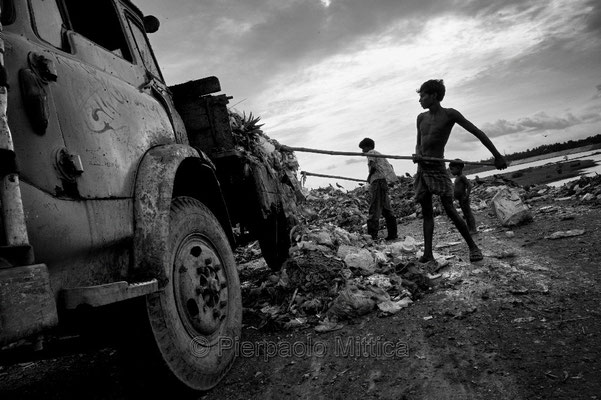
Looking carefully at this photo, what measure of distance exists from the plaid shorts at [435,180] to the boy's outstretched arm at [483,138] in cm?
48

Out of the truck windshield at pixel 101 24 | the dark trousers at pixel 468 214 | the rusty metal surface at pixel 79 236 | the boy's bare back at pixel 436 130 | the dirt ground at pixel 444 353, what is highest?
the truck windshield at pixel 101 24

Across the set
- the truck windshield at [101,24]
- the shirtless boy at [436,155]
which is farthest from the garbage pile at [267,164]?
the shirtless boy at [436,155]

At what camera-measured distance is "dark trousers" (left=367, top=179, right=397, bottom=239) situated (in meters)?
6.40

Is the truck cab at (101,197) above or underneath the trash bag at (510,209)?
above

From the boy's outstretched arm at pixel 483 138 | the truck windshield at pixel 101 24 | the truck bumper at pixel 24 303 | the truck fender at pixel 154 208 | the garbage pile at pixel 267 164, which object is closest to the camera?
the truck bumper at pixel 24 303

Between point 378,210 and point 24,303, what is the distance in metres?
5.78

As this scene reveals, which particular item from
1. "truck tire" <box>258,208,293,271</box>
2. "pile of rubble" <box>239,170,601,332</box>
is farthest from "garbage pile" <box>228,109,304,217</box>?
"pile of rubble" <box>239,170,601,332</box>

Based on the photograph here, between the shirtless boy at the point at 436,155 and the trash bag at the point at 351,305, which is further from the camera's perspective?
the shirtless boy at the point at 436,155

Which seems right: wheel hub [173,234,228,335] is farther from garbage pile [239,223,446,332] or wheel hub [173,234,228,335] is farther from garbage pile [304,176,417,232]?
garbage pile [304,176,417,232]

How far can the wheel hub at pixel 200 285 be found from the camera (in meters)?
2.04

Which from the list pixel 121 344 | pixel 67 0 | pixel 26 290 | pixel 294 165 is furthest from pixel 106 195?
pixel 294 165

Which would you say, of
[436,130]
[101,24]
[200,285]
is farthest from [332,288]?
[101,24]

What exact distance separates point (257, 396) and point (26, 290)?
1.46m

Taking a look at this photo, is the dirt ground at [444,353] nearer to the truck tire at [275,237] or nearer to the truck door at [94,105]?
the truck door at [94,105]
